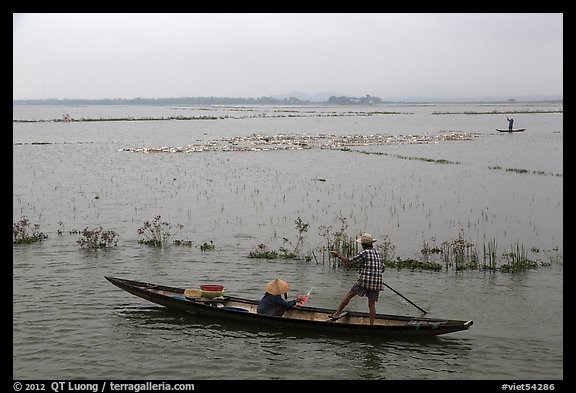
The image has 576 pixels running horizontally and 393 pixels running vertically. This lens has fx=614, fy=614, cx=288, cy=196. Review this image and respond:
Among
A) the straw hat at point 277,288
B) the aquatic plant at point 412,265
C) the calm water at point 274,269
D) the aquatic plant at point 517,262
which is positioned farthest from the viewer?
the aquatic plant at point 412,265

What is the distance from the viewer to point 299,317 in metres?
11.6

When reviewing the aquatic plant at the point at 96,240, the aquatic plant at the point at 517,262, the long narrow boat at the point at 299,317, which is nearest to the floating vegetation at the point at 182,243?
the aquatic plant at the point at 96,240

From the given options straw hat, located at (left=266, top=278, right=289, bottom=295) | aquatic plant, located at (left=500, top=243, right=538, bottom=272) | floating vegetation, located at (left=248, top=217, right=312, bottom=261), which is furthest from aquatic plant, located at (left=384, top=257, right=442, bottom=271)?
straw hat, located at (left=266, top=278, right=289, bottom=295)

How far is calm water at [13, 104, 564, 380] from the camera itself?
10.1 metres

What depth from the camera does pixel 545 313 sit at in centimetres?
1209

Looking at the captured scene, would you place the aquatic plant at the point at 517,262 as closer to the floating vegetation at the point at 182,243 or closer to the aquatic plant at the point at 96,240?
the floating vegetation at the point at 182,243

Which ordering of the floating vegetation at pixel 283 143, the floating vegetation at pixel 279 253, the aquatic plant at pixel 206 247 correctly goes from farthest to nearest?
1. the floating vegetation at pixel 283 143
2. the aquatic plant at pixel 206 247
3. the floating vegetation at pixel 279 253

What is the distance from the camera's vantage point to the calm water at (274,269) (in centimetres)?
1013

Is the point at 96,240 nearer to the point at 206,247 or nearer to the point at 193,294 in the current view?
the point at 206,247

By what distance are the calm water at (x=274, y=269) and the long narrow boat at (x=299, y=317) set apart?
22 centimetres

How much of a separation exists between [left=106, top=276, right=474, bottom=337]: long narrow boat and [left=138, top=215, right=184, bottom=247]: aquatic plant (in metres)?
4.67

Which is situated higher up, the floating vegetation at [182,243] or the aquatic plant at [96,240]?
the aquatic plant at [96,240]

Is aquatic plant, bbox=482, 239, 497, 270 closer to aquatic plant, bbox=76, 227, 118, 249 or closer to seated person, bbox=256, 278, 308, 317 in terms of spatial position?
seated person, bbox=256, 278, 308, 317
